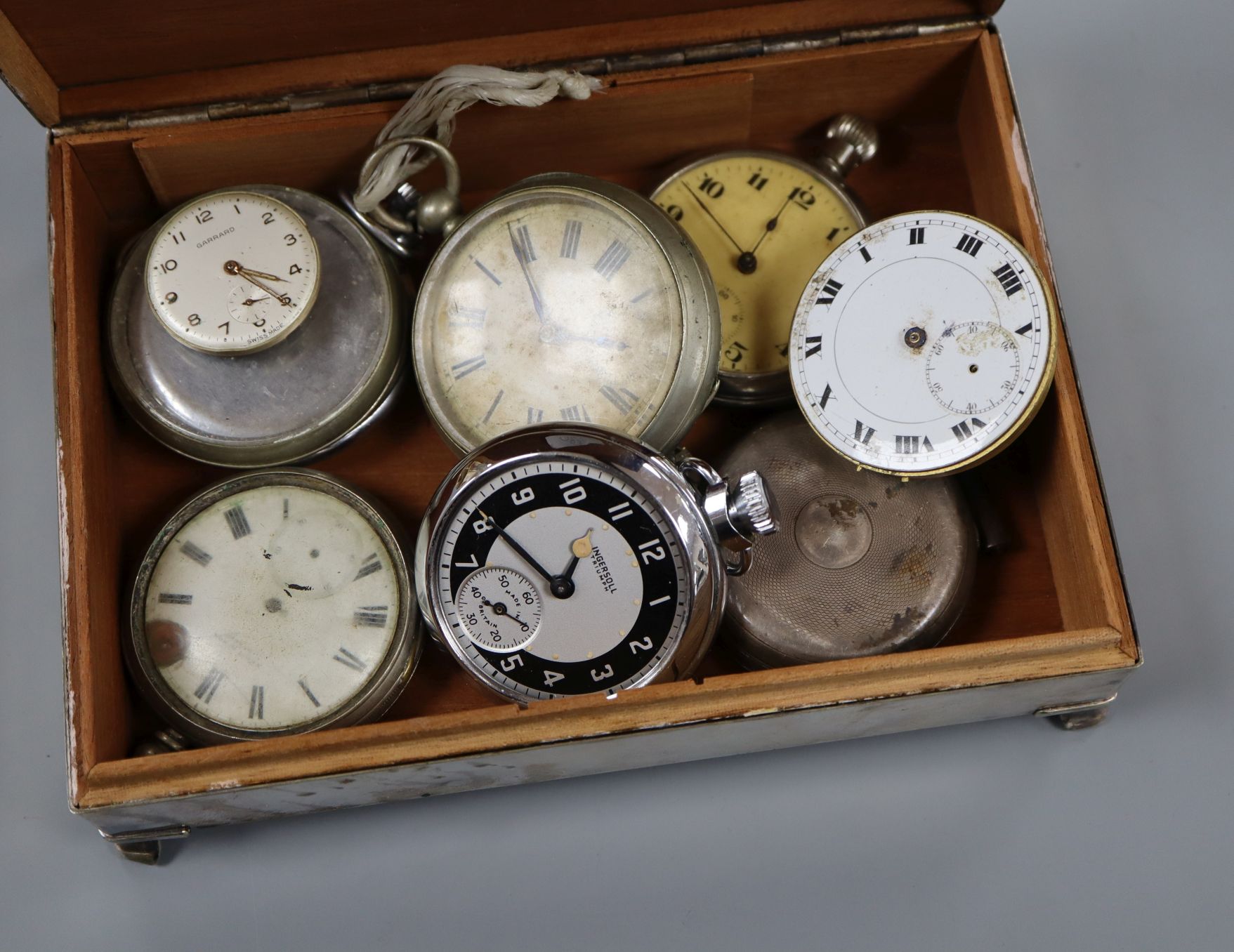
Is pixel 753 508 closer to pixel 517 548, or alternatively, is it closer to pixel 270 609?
pixel 517 548

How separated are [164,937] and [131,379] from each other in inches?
35.3

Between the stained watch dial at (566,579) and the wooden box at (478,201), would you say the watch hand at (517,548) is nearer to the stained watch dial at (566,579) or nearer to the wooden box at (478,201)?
the stained watch dial at (566,579)

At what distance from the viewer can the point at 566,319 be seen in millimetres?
2119

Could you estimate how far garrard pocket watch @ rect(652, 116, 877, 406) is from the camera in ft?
7.30

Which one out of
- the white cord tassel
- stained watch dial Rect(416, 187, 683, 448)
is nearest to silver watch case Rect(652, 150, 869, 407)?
stained watch dial Rect(416, 187, 683, 448)

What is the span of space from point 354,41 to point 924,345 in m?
1.07

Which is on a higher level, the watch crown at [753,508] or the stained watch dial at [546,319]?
the stained watch dial at [546,319]

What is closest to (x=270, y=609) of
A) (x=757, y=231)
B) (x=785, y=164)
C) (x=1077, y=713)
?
(x=757, y=231)

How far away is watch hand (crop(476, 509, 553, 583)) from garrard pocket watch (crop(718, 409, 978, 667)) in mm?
Result: 344

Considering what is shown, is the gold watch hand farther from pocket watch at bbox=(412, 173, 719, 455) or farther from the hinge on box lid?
the hinge on box lid

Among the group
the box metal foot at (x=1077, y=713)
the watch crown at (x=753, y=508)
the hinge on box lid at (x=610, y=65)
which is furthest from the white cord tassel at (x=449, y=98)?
the box metal foot at (x=1077, y=713)

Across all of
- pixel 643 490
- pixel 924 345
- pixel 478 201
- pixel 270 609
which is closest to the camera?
pixel 643 490

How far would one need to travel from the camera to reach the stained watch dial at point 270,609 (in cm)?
209

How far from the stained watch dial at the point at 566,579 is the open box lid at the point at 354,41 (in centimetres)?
76
